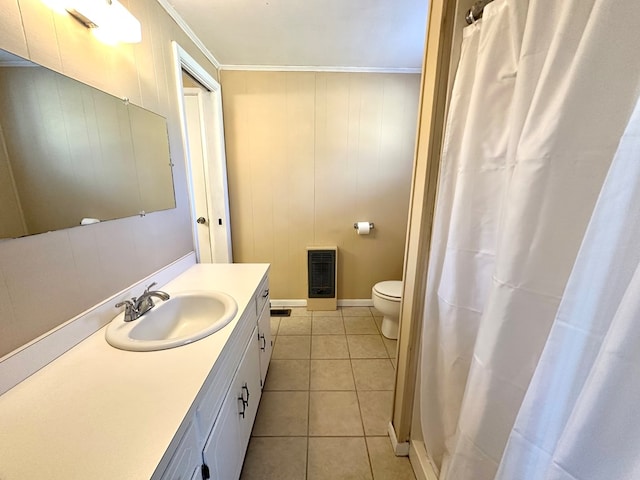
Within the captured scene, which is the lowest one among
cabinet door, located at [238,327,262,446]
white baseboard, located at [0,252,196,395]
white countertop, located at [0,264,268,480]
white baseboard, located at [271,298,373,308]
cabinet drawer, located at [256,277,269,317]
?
white baseboard, located at [271,298,373,308]

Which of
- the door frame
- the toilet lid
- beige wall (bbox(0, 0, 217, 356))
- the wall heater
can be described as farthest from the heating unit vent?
beige wall (bbox(0, 0, 217, 356))

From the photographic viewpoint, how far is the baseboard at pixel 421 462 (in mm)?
1158

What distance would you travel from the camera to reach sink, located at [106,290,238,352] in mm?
896

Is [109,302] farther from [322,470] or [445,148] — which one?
[445,148]

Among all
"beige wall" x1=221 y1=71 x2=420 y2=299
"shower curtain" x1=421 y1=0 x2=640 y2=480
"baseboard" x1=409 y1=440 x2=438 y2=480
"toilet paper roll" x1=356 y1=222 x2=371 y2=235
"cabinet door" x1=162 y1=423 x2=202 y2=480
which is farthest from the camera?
"toilet paper roll" x1=356 y1=222 x2=371 y2=235

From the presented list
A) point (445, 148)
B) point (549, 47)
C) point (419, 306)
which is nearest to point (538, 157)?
point (549, 47)

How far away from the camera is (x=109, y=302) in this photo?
1055 mm

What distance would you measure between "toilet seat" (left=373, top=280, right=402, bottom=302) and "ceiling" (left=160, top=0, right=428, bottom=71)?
1.91m

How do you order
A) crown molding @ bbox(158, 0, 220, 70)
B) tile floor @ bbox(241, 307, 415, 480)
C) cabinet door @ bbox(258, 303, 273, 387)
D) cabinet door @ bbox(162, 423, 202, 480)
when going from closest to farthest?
cabinet door @ bbox(162, 423, 202, 480) → tile floor @ bbox(241, 307, 415, 480) → crown molding @ bbox(158, 0, 220, 70) → cabinet door @ bbox(258, 303, 273, 387)

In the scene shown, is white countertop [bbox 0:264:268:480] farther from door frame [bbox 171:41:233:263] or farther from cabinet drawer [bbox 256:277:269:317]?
door frame [bbox 171:41:233:263]

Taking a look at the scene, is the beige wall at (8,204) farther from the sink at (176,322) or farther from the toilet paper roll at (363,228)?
the toilet paper roll at (363,228)

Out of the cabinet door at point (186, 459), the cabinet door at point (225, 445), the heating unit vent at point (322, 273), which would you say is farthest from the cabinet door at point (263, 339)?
the heating unit vent at point (322, 273)

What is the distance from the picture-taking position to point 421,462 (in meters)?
1.21

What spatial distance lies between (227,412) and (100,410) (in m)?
0.45
